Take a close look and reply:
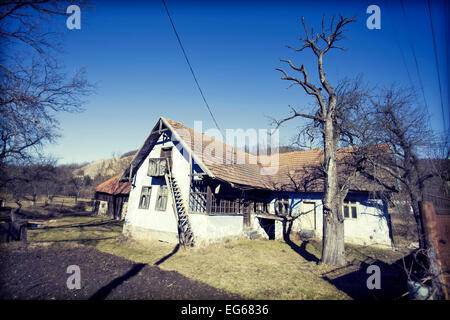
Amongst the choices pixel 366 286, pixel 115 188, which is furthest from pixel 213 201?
pixel 115 188

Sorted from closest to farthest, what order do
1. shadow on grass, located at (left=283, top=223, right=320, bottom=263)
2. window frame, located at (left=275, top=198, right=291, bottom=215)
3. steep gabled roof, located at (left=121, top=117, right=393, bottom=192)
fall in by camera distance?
1. shadow on grass, located at (left=283, top=223, right=320, bottom=263)
2. steep gabled roof, located at (left=121, top=117, right=393, bottom=192)
3. window frame, located at (left=275, top=198, right=291, bottom=215)

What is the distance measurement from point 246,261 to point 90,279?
21.0ft

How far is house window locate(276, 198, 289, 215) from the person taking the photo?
645 inches

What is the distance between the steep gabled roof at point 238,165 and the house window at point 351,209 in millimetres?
1328

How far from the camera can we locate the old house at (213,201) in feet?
39.0

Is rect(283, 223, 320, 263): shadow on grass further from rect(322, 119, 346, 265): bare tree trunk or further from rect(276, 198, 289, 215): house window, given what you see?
rect(322, 119, 346, 265): bare tree trunk

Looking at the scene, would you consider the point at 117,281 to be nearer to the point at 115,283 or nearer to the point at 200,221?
the point at 115,283

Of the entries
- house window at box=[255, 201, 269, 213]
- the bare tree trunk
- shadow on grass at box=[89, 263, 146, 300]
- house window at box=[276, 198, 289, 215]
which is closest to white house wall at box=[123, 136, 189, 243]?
shadow on grass at box=[89, 263, 146, 300]

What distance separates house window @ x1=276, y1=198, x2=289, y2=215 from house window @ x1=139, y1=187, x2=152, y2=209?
412 inches

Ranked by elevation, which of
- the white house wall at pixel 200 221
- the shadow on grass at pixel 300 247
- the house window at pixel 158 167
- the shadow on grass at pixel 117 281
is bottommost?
the shadow on grass at pixel 300 247

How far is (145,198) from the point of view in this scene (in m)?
14.7

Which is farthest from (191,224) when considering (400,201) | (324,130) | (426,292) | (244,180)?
(400,201)

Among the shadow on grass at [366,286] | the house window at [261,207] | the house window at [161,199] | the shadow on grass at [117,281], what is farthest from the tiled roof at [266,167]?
the shadow on grass at [117,281]

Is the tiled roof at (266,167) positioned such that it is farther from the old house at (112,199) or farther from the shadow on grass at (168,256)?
the old house at (112,199)
